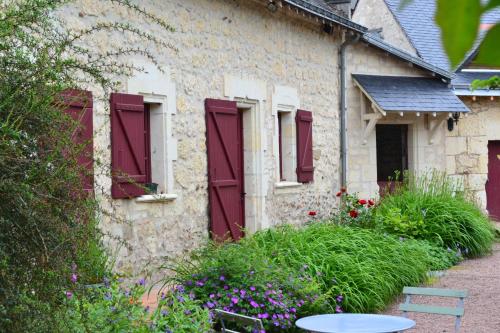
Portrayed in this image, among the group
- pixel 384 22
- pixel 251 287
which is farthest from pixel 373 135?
pixel 251 287

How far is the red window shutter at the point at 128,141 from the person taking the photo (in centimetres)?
842

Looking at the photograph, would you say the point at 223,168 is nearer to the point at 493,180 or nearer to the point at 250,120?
the point at 250,120

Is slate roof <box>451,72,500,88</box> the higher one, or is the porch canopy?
slate roof <box>451,72,500,88</box>

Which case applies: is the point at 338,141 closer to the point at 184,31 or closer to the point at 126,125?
the point at 184,31

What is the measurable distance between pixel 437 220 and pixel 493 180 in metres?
5.19

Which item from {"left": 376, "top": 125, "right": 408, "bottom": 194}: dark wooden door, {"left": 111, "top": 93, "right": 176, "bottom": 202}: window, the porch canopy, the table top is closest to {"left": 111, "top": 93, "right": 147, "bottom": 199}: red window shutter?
{"left": 111, "top": 93, "right": 176, "bottom": 202}: window

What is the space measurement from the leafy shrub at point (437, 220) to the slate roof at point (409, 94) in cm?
183

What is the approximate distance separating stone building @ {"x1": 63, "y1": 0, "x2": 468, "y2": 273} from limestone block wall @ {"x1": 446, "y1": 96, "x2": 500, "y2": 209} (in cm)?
33

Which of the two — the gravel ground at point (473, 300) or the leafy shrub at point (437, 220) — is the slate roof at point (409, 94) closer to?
the leafy shrub at point (437, 220)

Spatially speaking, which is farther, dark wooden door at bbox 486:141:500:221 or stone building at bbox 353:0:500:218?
dark wooden door at bbox 486:141:500:221

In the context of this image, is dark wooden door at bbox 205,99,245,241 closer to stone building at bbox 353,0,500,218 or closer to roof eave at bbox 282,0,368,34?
roof eave at bbox 282,0,368,34

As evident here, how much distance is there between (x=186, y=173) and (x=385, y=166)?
291 inches

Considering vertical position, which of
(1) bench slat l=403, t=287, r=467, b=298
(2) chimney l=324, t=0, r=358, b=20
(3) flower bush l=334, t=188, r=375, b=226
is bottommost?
(1) bench slat l=403, t=287, r=467, b=298

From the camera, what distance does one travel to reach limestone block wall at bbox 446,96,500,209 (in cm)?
1608
